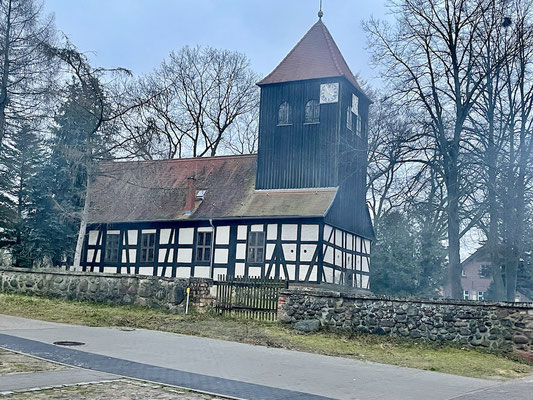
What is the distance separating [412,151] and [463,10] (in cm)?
572

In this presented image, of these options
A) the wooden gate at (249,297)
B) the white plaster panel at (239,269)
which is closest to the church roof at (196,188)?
the white plaster panel at (239,269)

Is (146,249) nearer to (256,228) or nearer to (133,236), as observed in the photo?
(133,236)

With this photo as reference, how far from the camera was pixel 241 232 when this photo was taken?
28859 millimetres

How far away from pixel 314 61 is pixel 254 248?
33.7 ft

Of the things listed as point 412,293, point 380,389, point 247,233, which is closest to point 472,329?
point 380,389

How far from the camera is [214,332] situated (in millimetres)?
15352

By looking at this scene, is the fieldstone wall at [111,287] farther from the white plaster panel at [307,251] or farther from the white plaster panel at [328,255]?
the white plaster panel at [328,255]

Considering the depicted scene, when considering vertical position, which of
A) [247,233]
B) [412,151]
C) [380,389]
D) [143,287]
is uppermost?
[412,151]

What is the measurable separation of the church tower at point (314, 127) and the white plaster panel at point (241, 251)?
3427 mm

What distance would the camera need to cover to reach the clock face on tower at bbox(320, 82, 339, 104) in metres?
29.8

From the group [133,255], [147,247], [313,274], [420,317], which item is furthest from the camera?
[133,255]

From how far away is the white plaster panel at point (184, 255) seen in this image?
3006 cm

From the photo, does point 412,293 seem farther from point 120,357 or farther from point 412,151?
point 120,357

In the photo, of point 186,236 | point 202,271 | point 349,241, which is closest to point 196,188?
point 186,236
